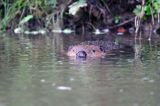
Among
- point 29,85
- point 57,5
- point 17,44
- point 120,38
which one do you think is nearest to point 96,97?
point 29,85

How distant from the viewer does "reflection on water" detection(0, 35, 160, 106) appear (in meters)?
5.96

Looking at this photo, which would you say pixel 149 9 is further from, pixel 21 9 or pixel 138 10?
pixel 21 9

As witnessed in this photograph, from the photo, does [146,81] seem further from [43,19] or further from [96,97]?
[43,19]

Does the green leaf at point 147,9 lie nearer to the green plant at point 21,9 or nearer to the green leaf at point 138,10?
the green leaf at point 138,10

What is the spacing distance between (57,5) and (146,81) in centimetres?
891

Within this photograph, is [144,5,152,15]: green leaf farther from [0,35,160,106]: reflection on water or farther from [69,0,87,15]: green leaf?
[0,35,160,106]: reflection on water

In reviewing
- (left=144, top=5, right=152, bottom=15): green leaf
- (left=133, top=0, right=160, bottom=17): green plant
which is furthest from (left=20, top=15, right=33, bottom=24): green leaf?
(left=144, top=5, right=152, bottom=15): green leaf

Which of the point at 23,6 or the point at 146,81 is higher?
the point at 23,6

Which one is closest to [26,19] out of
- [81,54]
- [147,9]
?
[147,9]

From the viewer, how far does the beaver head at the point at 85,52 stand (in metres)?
9.59

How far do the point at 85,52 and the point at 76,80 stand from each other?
2.55 m

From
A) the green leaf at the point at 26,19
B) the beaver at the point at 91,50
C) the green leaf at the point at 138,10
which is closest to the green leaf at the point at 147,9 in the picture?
the green leaf at the point at 138,10

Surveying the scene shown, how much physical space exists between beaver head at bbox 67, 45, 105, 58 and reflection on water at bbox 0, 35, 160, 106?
0.63ft

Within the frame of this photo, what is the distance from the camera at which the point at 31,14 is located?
15.9 metres
